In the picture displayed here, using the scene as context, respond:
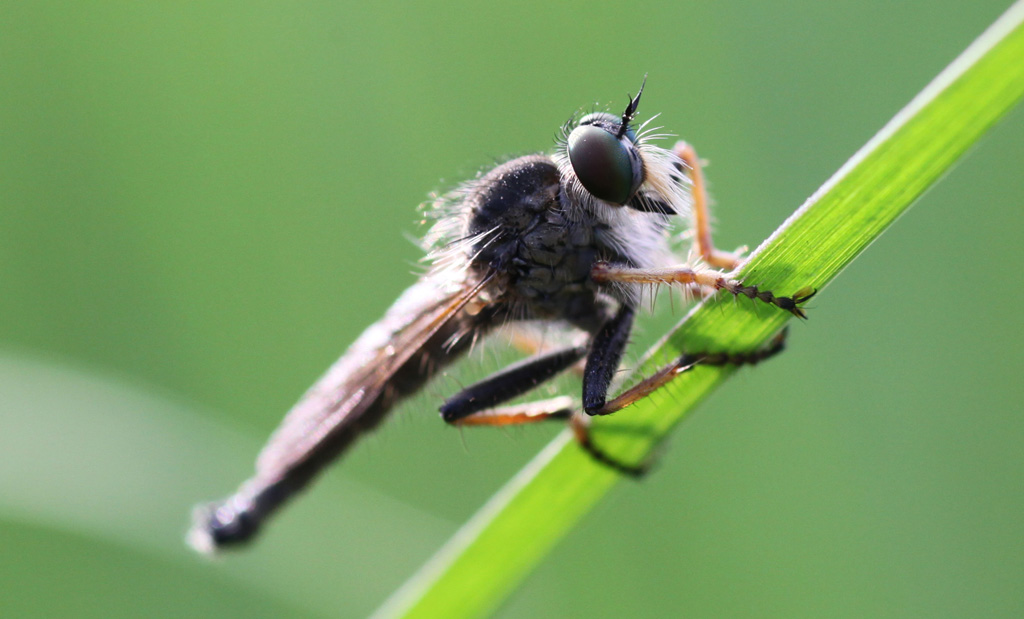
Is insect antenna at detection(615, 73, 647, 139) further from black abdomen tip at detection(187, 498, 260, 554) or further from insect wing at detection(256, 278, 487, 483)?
black abdomen tip at detection(187, 498, 260, 554)

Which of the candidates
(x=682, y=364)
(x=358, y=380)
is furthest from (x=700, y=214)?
(x=358, y=380)

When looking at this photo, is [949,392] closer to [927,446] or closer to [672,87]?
[927,446]

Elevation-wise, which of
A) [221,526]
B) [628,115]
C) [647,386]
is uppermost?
[628,115]

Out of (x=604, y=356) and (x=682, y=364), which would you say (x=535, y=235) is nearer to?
(x=604, y=356)

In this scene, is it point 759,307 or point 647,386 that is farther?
point 647,386

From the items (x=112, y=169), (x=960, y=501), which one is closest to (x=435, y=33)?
(x=112, y=169)

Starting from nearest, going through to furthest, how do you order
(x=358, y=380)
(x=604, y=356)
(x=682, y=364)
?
1. (x=682, y=364)
2. (x=604, y=356)
3. (x=358, y=380)
